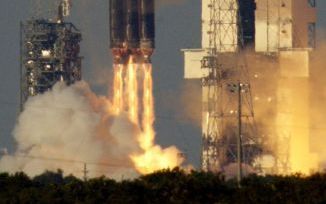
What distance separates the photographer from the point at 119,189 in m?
126

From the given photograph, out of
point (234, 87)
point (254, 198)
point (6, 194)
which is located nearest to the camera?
point (254, 198)

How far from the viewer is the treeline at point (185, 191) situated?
406ft

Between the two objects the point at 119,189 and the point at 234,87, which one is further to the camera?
the point at 234,87

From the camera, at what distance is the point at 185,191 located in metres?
124

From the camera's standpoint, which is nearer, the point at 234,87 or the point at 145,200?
the point at 145,200

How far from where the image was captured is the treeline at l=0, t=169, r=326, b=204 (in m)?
124

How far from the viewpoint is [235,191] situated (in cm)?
12519

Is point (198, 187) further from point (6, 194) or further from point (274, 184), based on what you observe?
point (6, 194)

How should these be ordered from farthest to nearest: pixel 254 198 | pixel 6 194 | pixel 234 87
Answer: pixel 234 87 → pixel 6 194 → pixel 254 198

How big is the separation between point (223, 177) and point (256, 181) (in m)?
2.94

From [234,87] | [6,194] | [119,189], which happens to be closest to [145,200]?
[119,189]

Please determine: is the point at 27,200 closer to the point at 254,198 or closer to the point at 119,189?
the point at 119,189

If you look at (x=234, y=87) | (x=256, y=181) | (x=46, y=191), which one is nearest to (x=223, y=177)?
(x=256, y=181)

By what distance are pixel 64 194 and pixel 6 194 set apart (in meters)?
6.26
